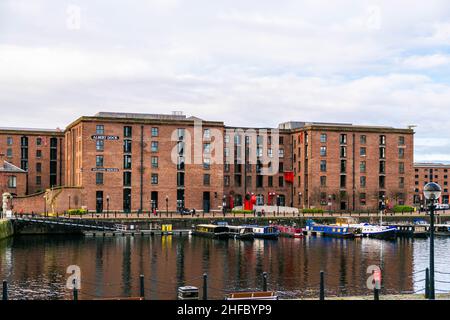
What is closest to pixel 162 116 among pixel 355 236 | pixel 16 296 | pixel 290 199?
pixel 290 199

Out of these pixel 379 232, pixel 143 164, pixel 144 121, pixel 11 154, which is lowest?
pixel 379 232

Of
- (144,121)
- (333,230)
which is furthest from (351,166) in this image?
(144,121)

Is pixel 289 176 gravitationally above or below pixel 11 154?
below

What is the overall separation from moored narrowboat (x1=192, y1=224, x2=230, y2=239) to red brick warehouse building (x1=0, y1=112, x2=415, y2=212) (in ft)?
55.4

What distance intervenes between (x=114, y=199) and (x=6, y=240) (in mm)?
27839

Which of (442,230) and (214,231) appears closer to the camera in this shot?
(214,231)

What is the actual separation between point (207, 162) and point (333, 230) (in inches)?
Result: 1122

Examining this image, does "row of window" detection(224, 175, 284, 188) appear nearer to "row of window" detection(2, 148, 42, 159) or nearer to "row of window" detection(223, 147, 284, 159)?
"row of window" detection(223, 147, 284, 159)

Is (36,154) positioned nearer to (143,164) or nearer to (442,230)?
(143,164)

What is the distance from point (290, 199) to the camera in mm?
134500

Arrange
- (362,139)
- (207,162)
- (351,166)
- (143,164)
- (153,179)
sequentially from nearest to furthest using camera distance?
1. (143,164)
2. (153,179)
3. (207,162)
4. (351,166)
5. (362,139)

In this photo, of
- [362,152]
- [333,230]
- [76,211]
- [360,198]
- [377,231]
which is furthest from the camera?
[360,198]

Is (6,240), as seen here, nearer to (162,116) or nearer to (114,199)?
(114,199)

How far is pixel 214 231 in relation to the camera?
95438 millimetres
